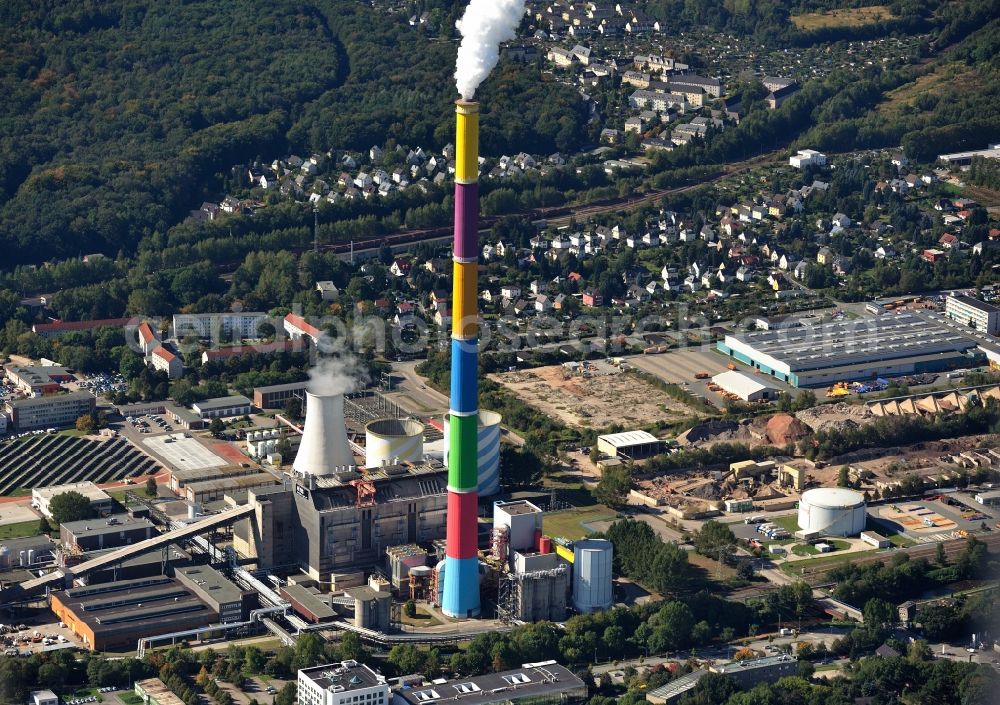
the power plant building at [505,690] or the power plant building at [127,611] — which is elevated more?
the power plant building at [505,690]

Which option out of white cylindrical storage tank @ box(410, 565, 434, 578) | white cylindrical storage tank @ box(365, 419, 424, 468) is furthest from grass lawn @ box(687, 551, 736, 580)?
white cylindrical storage tank @ box(365, 419, 424, 468)

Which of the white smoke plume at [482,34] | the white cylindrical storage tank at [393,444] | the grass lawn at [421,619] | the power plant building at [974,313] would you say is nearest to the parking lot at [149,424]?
the white cylindrical storage tank at [393,444]

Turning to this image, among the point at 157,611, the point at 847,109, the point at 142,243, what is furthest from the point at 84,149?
the point at 157,611

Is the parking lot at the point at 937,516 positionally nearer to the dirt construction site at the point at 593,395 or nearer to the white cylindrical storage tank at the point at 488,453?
the dirt construction site at the point at 593,395

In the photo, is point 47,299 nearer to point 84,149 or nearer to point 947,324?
point 84,149

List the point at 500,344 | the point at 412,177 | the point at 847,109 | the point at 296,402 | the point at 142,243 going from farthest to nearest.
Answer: the point at 847,109, the point at 412,177, the point at 142,243, the point at 500,344, the point at 296,402

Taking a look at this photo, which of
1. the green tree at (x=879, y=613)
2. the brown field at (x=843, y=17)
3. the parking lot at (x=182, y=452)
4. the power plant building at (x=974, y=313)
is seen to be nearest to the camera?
the green tree at (x=879, y=613)

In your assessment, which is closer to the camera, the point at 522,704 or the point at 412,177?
the point at 522,704

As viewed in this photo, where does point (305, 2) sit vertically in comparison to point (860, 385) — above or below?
above
